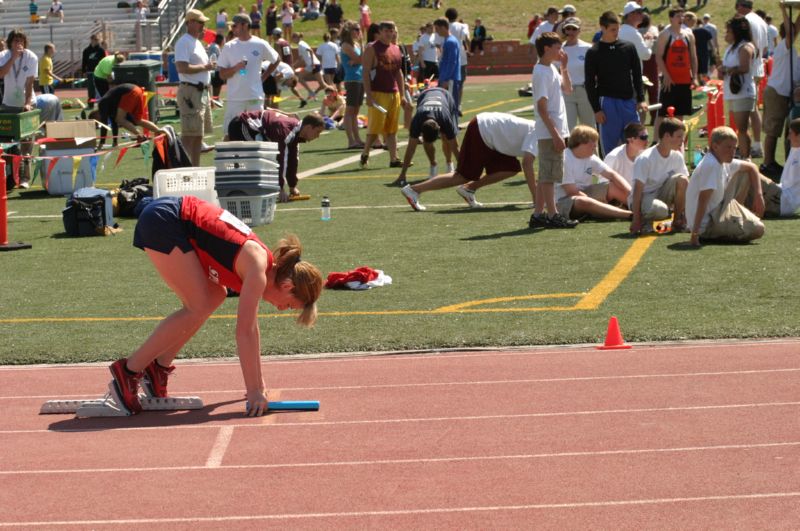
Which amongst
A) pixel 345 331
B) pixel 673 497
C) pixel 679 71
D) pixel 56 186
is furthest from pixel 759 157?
pixel 673 497

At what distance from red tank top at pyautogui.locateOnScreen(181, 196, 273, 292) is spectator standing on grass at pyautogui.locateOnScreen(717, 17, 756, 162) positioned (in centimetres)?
1157

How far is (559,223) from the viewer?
43.3 ft

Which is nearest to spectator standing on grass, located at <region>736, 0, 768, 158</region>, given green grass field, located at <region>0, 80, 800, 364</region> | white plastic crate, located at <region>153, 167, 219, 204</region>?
green grass field, located at <region>0, 80, 800, 364</region>

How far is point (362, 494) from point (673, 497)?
1348mm

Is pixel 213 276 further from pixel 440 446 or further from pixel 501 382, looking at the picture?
pixel 501 382

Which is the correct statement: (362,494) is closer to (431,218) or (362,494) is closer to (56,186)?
(431,218)

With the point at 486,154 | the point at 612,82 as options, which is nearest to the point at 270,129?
the point at 486,154

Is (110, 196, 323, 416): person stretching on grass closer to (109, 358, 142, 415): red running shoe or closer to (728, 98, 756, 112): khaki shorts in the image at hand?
(109, 358, 142, 415): red running shoe

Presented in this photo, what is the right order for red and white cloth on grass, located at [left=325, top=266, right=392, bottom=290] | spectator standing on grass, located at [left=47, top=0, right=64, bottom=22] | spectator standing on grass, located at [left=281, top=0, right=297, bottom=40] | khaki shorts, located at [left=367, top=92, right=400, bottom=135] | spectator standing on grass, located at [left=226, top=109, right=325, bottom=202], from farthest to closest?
spectator standing on grass, located at [left=47, top=0, right=64, bottom=22] < spectator standing on grass, located at [left=281, top=0, right=297, bottom=40] < khaki shorts, located at [left=367, top=92, right=400, bottom=135] < spectator standing on grass, located at [left=226, top=109, right=325, bottom=202] < red and white cloth on grass, located at [left=325, top=266, right=392, bottom=290]

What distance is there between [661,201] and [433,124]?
12.9 feet

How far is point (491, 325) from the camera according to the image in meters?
9.34

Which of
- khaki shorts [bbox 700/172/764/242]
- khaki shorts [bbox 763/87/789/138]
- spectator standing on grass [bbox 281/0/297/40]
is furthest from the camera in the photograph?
spectator standing on grass [bbox 281/0/297/40]

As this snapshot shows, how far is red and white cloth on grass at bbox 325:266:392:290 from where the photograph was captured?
35.4 ft

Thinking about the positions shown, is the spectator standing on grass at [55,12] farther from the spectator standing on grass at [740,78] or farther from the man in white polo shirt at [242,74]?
the spectator standing on grass at [740,78]
